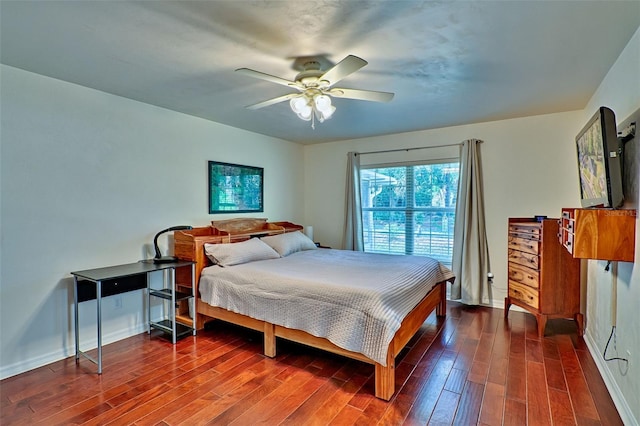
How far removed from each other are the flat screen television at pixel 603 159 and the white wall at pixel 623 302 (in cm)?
12

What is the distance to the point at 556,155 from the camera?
384cm

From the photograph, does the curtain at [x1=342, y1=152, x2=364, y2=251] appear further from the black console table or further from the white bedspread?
the black console table

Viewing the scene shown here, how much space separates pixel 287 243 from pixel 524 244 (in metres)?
2.80

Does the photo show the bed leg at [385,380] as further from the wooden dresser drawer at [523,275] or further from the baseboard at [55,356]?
the baseboard at [55,356]

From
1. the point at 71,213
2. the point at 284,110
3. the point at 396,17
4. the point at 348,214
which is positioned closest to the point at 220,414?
the point at 71,213

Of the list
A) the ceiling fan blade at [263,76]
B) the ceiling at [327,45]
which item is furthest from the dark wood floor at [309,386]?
the ceiling at [327,45]

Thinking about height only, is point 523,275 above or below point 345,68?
below

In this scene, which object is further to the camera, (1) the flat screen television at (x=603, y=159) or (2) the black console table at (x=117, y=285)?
(2) the black console table at (x=117, y=285)

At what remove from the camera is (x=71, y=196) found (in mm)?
2898

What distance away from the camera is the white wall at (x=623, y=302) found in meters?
1.91

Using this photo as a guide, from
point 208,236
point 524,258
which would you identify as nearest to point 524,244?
point 524,258

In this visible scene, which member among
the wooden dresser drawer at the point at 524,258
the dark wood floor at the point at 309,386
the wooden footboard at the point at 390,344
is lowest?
the dark wood floor at the point at 309,386

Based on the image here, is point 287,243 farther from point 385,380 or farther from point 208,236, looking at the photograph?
point 385,380

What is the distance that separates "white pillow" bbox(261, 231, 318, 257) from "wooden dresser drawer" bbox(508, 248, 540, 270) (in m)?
2.55
